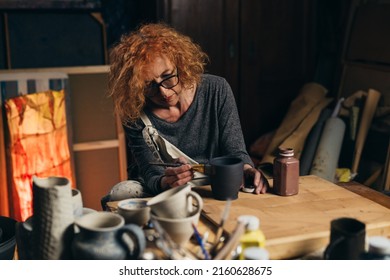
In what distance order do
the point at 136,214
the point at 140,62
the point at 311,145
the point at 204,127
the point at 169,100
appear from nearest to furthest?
the point at 136,214 → the point at 140,62 → the point at 169,100 → the point at 204,127 → the point at 311,145

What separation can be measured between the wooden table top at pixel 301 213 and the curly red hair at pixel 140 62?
0.56 meters

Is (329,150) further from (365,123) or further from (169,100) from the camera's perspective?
(169,100)

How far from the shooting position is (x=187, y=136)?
254cm

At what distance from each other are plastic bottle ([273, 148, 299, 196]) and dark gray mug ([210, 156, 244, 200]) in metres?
0.15

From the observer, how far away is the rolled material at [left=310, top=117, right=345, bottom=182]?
11.0 feet

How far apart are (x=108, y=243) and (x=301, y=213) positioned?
0.69 meters

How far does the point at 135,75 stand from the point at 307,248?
1.10 m

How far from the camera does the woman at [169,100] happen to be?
7.64 feet

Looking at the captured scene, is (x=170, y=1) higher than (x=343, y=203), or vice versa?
(x=170, y=1)

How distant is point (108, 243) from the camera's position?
4.48 feet

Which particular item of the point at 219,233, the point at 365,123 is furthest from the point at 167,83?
the point at 365,123

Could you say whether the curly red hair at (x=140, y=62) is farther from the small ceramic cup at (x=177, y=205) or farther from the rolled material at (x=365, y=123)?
the rolled material at (x=365, y=123)
